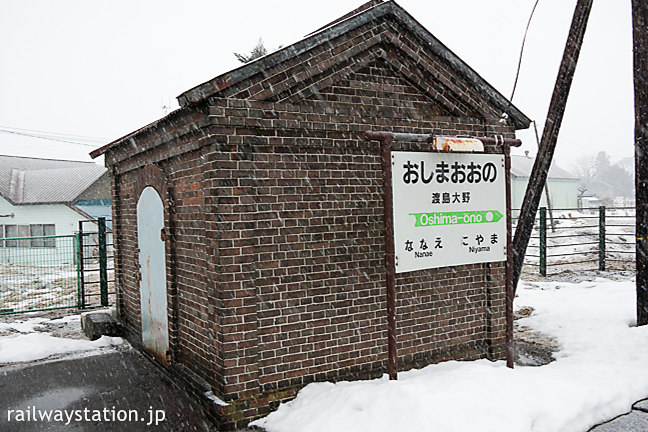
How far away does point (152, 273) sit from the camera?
685cm

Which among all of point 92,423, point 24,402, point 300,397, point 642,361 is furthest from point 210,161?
point 642,361

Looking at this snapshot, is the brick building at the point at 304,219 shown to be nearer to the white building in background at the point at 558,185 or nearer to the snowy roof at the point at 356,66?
the snowy roof at the point at 356,66

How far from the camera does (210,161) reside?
16.3 feet

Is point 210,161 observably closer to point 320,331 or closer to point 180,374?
point 320,331

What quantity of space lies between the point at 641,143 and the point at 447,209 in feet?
14.0

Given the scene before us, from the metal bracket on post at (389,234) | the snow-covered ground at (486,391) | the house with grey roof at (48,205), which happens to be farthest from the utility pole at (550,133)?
the house with grey roof at (48,205)

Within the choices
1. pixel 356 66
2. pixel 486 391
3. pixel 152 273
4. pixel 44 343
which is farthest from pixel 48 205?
pixel 486 391

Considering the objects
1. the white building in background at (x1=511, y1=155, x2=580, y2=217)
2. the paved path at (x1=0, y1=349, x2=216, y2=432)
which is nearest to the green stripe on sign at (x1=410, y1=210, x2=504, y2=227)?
the paved path at (x1=0, y1=349, x2=216, y2=432)

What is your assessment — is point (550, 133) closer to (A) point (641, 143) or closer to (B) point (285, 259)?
(A) point (641, 143)

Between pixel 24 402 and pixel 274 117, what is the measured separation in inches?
174

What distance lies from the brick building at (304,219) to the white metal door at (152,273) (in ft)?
0.25

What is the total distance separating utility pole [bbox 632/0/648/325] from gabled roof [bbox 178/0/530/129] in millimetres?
2240

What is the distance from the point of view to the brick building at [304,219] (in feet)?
16.4

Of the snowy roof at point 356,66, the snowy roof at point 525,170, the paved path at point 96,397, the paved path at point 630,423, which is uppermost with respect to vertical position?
the snowy roof at point 525,170
